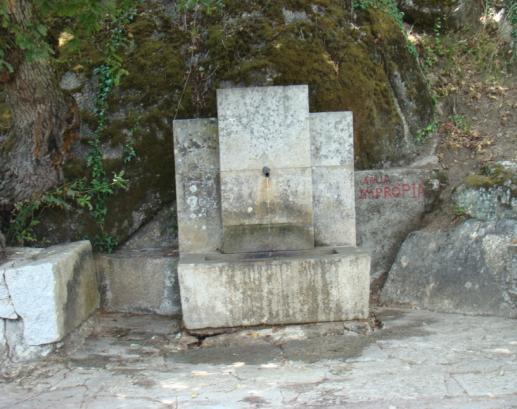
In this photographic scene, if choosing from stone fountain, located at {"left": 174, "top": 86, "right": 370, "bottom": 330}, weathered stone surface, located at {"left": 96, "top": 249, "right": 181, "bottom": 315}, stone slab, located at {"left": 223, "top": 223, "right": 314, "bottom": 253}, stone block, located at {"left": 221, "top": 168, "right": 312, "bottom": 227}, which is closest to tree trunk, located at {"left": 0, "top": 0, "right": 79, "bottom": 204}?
weathered stone surface, located at {"left": 96, "top": 249, "right": 181, "bottom": 315}

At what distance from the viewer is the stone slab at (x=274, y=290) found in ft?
17.6

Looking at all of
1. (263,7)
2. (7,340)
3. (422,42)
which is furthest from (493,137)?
(7,340)

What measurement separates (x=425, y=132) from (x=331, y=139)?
2.11 meters

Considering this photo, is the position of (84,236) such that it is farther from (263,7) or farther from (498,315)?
(498,315)

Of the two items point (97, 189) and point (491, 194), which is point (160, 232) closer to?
point (97, 189)

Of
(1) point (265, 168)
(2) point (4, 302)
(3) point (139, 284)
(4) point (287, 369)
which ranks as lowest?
(4) point (287, 369)

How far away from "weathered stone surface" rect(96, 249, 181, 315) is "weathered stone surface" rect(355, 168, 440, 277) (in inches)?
82.7

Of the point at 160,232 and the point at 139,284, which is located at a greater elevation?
the point at 160,232

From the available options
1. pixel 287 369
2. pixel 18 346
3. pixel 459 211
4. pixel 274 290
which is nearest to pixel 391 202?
pixel 459 211

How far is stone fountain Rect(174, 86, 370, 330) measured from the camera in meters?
5.39

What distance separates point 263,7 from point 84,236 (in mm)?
3297

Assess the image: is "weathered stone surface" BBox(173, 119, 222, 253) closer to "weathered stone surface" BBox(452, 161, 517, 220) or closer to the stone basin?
the stone basin

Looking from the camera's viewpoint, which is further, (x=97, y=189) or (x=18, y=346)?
(x=97, y=189)

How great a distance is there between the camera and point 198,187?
600 cm
